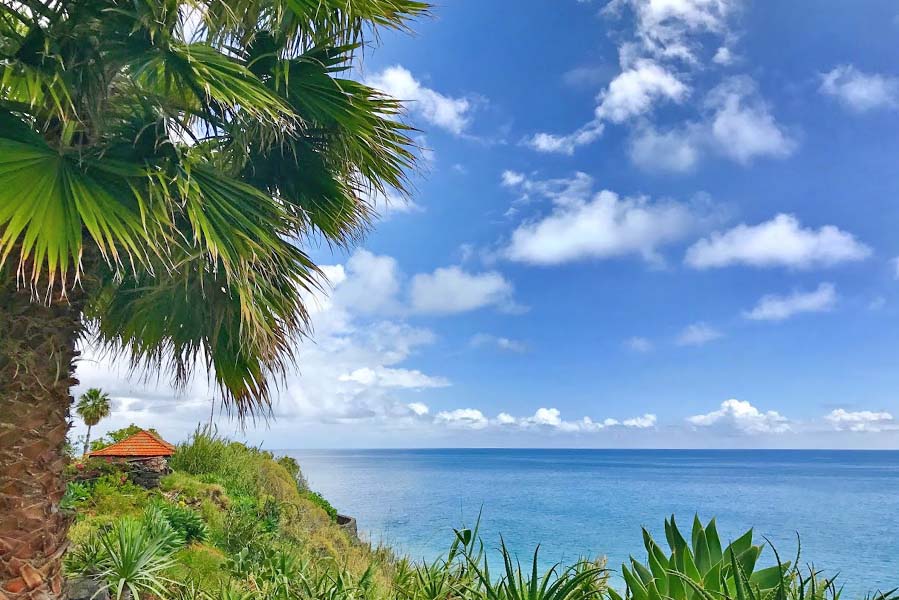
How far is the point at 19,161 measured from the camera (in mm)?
3324

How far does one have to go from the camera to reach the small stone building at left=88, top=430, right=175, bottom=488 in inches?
452

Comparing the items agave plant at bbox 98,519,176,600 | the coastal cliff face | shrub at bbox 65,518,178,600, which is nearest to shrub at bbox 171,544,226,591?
the coastal cliff face

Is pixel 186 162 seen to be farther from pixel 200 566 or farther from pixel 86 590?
pixel 200 566

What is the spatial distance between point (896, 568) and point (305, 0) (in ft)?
103

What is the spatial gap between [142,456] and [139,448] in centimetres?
24

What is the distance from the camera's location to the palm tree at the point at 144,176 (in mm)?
3533

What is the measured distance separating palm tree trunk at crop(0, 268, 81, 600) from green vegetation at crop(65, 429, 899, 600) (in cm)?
113

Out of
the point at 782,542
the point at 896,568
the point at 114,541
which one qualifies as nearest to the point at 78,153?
the point at 114,541

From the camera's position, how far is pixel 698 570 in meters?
2.29

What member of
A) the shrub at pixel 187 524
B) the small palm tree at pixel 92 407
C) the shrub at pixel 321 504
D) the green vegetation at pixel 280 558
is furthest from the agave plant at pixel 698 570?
the small palm tree at pixel 92 407

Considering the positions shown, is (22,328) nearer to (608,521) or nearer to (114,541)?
(114,541)

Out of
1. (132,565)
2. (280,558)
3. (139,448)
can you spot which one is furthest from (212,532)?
(280,558)

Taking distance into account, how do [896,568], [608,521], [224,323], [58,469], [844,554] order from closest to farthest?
[58,469]
[224,323]
[896,568]
[844,554]
[608,521]

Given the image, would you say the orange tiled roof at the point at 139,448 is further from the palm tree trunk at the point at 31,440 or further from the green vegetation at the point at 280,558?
the palm tree trunk at the point at 31,440
